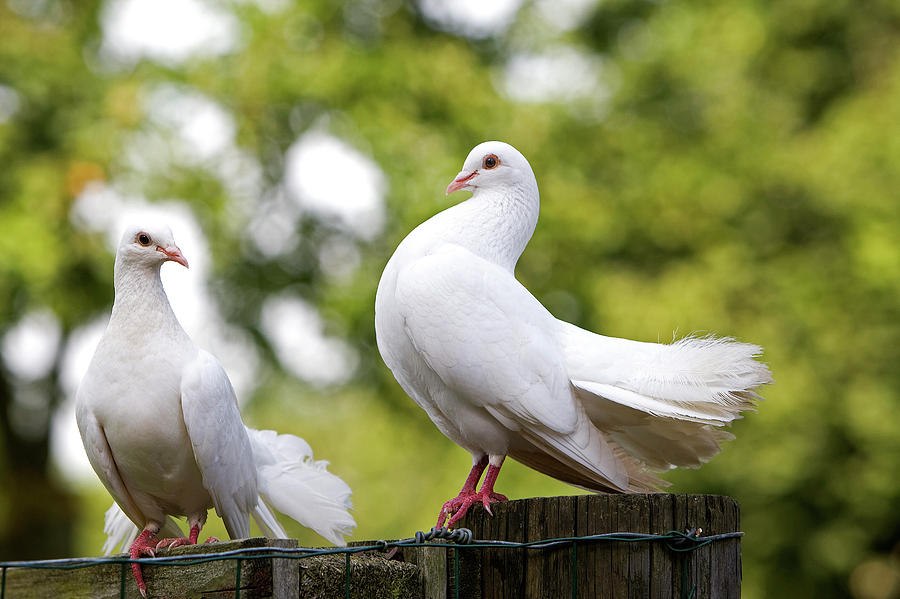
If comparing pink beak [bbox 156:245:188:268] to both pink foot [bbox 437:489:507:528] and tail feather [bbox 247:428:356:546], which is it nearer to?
tail feather [bbox 247:428:356:546]

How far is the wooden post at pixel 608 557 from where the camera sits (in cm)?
280

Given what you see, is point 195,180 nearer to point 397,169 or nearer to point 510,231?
point 397,169

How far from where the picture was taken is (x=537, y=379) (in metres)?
3.81

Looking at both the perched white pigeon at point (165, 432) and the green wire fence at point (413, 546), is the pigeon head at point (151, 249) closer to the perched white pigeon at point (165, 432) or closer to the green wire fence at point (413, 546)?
the perched white pigeon at point (165, 432)

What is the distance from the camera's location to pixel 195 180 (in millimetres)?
11336

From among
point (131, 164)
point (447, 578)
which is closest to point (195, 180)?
point (131, 164)

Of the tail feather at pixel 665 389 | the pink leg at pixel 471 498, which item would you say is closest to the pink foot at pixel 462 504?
the pink leg at pixel 471 498

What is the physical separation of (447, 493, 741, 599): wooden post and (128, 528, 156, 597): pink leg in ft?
2.83

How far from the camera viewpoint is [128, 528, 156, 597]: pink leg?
2684 millimetres

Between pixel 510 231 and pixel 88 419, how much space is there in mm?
1926

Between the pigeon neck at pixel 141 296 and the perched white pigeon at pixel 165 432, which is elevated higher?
the pigeon neck at pixel 141 296

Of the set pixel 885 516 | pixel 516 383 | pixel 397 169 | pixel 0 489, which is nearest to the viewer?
pixel 516 383

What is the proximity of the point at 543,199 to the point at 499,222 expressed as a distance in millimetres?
7218

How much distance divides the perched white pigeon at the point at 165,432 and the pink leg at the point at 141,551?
0.05 feet
